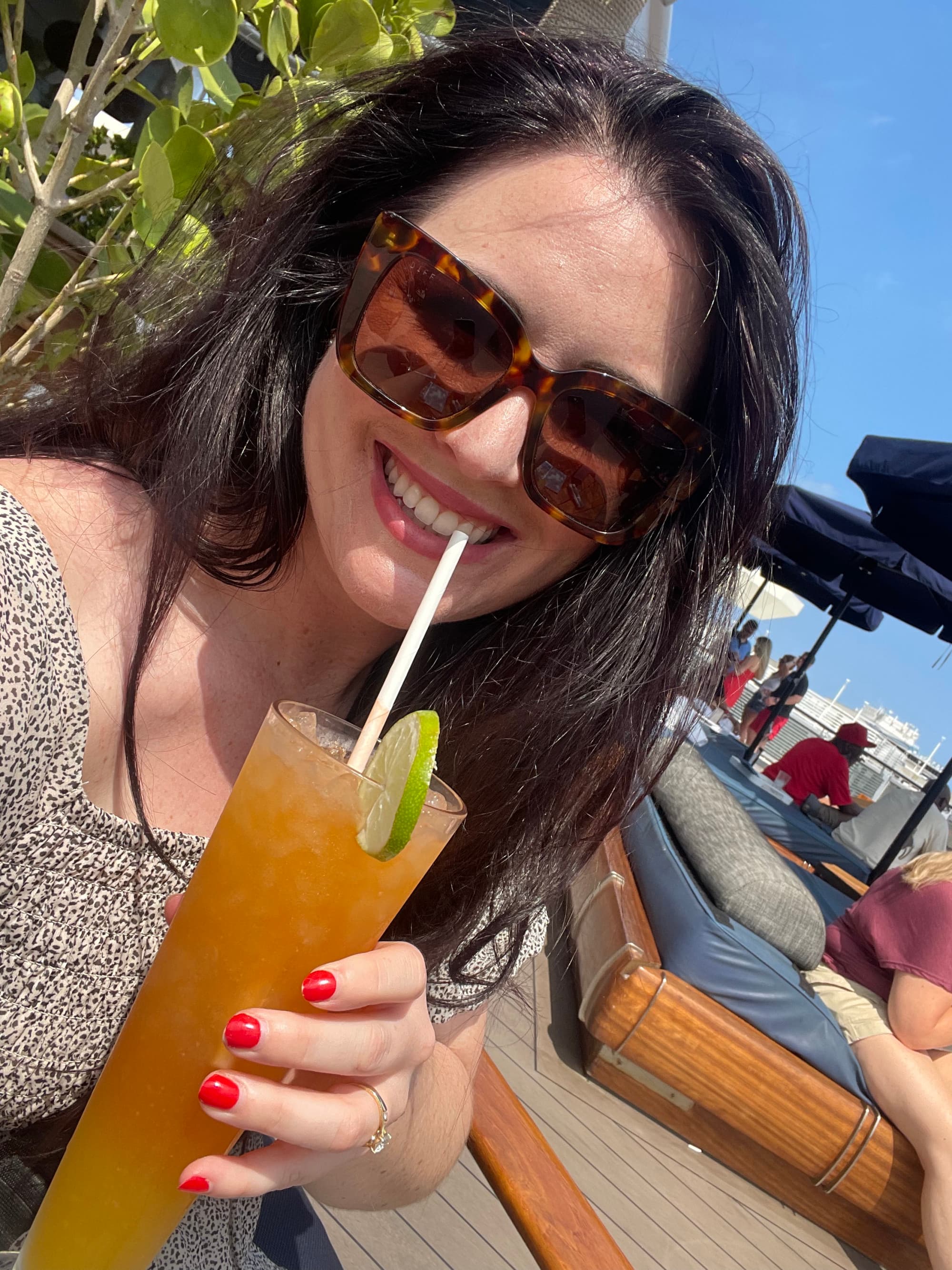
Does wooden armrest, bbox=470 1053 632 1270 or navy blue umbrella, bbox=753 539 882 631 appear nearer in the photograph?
wooden armrest, bbox=470 1053 632 1270

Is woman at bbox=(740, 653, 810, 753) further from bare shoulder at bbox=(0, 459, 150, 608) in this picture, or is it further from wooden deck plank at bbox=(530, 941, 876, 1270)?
bare shoulder at bbox=(0, 459, 150, 608)

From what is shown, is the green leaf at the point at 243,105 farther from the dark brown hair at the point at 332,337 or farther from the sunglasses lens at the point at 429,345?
the sunglasses lens at the point at 429,345

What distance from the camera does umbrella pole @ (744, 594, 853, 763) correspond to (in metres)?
9.77

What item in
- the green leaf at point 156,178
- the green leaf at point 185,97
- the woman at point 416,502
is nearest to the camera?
the woman at point 416,502

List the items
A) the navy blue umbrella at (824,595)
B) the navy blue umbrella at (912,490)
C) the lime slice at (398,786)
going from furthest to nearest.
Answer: the navy blue umbrella at (824,595)
the navy blue umbrella at (912,490)
the lime slice at (398,786)

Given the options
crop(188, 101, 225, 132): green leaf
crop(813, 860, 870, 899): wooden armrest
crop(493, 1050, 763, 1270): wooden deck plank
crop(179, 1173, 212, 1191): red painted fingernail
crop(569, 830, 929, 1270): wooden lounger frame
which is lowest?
crop(493, 1050, 763, 1270): wooden deck plank

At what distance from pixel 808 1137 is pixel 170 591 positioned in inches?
127

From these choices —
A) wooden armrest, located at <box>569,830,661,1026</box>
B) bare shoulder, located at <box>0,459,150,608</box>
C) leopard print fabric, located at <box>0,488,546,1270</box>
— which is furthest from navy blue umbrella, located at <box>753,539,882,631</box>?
leopard print fabric, located at <box>0,488,546,1270</box>

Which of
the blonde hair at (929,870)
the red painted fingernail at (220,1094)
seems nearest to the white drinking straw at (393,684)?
the red painted fingernail at (220,1094)

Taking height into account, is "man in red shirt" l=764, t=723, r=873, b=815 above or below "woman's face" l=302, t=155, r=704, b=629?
below

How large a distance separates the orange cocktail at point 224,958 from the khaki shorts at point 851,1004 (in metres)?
3.34

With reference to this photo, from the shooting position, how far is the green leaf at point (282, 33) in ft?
4.93

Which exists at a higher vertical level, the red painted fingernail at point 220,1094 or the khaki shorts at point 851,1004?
the red painted fingernail at point 220,1094

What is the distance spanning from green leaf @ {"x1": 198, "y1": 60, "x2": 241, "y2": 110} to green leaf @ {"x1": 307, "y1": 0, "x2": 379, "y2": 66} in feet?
0.65
